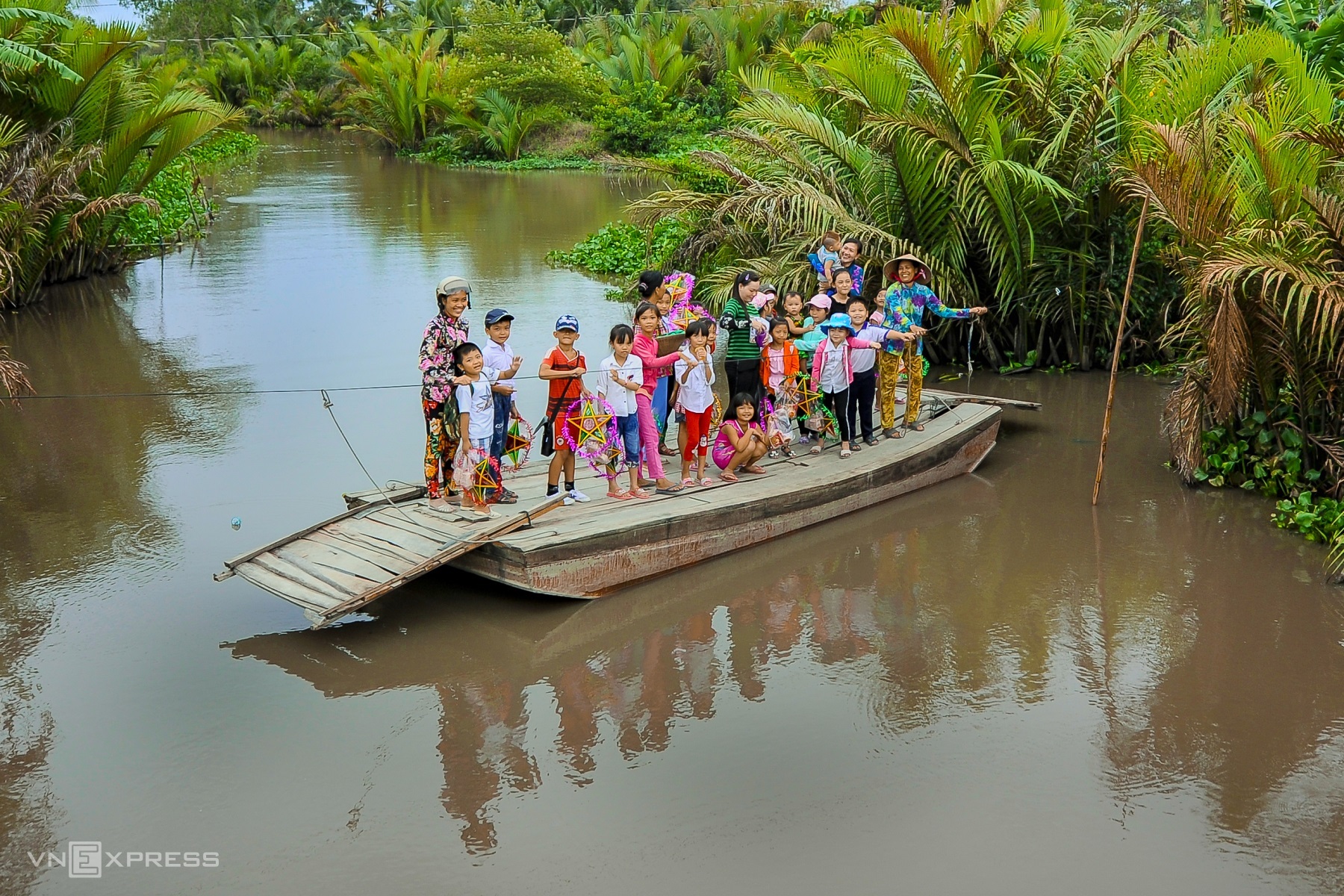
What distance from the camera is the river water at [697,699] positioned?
448 cm

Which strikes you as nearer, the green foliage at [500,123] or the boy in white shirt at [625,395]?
the boy in white shirt at [625,395]

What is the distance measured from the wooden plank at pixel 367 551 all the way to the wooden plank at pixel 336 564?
1.1 inches

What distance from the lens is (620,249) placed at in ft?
56.4

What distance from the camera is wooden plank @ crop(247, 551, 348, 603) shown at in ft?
19.3

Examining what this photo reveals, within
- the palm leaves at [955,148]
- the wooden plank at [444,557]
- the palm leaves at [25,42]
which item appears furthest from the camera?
the palm leaves at [25,42]

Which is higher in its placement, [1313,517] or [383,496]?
[383,496]

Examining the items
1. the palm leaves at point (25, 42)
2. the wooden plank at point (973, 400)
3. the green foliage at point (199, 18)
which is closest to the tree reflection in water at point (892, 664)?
the wooden plank at point (973, 400)

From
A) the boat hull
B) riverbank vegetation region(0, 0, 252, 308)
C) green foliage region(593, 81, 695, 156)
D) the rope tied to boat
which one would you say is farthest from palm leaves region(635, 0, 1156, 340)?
green foliage region(593, 81, 695, 156)

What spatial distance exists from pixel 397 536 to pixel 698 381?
6.86ft

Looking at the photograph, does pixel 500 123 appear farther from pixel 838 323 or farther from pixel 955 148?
pixel 838 323

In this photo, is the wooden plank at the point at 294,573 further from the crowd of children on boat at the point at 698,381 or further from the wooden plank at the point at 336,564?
the crowd of children on boat at the point at 698,381

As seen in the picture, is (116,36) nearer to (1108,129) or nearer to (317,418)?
(317,418)

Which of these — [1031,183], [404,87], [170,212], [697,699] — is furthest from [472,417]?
[404,87]
